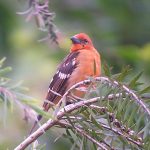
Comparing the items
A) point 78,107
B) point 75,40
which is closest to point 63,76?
point 75,40

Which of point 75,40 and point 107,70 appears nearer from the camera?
point 107,70

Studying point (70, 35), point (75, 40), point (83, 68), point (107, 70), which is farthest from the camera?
point (70, 35)

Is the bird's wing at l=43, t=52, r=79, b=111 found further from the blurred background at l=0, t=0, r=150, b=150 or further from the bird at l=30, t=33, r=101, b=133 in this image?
the blurred background at l=0, t=0, r=150, b=150

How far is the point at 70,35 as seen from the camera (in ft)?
17.5

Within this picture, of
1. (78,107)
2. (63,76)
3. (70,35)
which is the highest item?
(78,107)

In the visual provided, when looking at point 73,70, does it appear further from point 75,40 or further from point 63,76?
point 75,40

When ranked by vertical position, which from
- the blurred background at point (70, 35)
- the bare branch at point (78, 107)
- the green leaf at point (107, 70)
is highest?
the green leaf at point (107, 70)

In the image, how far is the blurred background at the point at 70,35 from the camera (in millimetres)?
4750

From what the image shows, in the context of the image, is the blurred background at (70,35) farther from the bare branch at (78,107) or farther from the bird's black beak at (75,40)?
the bare branch at (78,107)

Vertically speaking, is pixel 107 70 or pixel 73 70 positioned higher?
pixel 107 70

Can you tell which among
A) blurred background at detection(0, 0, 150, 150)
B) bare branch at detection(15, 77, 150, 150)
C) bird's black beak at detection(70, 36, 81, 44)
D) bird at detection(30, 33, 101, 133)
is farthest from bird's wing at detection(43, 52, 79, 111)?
bare branch at detection(15, 77, 150, 150)

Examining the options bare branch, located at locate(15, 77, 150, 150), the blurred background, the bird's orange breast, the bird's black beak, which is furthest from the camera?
the blurred background

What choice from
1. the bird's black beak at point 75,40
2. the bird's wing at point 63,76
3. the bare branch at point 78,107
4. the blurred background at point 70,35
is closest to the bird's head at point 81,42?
the bird's black beak at point 75,40

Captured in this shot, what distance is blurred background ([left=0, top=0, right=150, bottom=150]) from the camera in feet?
15.6
